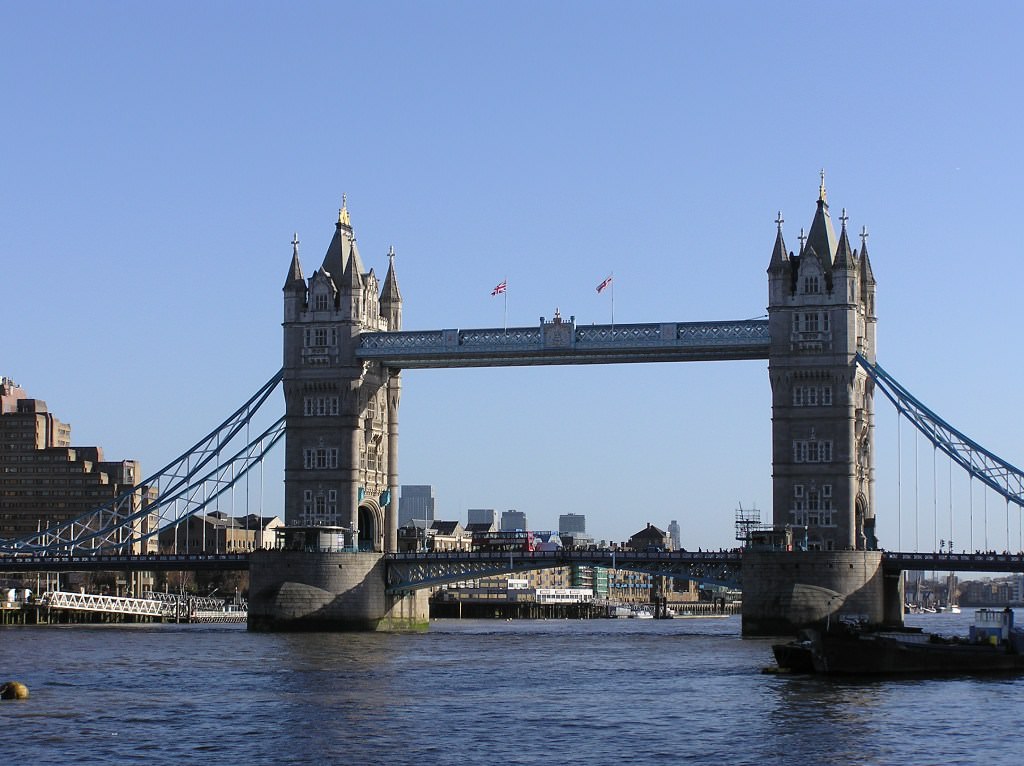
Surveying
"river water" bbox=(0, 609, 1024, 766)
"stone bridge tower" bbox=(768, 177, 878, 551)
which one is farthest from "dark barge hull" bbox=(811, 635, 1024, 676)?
"stone bridge tower" bbox=(768, 177, 878, 551)

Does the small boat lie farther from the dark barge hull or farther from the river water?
the river water

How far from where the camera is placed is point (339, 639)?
11594cm

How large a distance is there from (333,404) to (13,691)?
210 feet

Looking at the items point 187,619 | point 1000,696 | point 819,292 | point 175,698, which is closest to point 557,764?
point 175,698

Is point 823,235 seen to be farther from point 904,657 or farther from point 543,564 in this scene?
point 904,657

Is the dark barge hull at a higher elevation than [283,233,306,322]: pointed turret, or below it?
below

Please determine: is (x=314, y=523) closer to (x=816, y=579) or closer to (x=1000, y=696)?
(x=816, y=579)

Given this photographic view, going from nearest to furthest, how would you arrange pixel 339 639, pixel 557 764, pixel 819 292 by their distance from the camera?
1. pixel 557 764
2. pixel 339 639
3. pixel 819 292

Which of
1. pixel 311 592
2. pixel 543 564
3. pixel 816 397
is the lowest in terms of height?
pixel 311 592

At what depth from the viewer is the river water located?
57.0 m

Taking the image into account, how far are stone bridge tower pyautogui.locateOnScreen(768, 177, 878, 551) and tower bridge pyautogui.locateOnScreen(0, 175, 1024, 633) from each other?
10 cm

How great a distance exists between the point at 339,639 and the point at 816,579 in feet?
102

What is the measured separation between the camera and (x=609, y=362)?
13088cm

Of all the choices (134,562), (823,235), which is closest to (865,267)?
(823,235)
